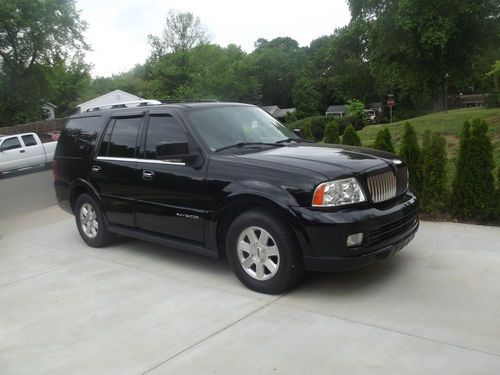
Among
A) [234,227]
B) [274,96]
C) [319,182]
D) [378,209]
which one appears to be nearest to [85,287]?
[234,227]

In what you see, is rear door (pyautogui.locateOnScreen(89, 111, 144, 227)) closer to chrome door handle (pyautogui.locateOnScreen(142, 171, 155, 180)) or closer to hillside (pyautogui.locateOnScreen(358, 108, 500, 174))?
chrome door handle (pyautogui.locateOnScreen(142, 171, 155, 180))

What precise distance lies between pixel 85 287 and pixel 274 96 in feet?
285

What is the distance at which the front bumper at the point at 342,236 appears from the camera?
13.8ft

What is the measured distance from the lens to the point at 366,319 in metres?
4.01

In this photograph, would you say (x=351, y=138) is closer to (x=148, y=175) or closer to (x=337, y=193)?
(x=148, y=175)

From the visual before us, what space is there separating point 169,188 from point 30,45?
33614 mm

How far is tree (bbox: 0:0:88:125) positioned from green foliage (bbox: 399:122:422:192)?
103 feet

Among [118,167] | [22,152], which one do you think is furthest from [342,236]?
[22,152]

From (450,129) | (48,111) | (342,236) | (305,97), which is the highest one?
(305,97)

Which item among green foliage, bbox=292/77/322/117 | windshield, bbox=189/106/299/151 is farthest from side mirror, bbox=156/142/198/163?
green foliage, bbox=292/77/322/117

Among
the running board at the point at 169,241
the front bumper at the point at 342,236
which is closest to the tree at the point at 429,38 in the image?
the running board at the point at 169,241

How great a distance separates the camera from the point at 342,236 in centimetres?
420

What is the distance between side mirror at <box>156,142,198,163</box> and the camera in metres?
4.96

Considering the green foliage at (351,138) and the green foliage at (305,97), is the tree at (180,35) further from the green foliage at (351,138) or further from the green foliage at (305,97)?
the green foliage at (351,138)
